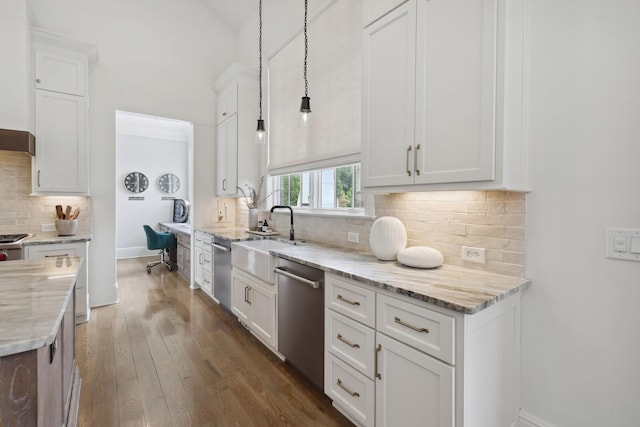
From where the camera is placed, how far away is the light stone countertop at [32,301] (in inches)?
31.7

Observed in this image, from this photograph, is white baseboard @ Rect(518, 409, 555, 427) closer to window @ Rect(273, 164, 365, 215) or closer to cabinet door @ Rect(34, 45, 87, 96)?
window @ Rect(273, 164, 365, 215)

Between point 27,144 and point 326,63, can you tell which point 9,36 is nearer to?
point 27,144

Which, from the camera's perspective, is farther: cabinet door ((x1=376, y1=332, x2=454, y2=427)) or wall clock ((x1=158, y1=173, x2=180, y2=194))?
wall clock ((x1=158, y1=173, x2=180, y2=194))

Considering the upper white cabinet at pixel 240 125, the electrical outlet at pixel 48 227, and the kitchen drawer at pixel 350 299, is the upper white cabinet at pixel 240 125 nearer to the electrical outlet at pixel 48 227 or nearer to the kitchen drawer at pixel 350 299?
the electrical outlet at pixel 48 227

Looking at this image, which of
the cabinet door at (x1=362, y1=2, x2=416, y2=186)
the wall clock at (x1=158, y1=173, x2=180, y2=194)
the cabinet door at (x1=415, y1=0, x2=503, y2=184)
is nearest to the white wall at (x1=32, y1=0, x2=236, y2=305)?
the cabinet door at (x1=362, y1=2, x2=416, y2=186)

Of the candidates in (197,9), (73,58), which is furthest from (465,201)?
(197,9)

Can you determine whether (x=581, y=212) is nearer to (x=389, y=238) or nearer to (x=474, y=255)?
(x=474, y=255)

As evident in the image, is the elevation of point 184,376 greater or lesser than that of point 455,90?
lesser

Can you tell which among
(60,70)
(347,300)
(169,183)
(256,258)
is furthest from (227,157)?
(169,183)

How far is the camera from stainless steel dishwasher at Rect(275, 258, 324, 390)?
6.55 ft

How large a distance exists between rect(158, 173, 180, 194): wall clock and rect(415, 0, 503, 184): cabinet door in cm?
704

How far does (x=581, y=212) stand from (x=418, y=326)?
0.93m

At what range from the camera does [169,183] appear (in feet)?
24.5

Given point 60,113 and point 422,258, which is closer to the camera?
point 422,258
